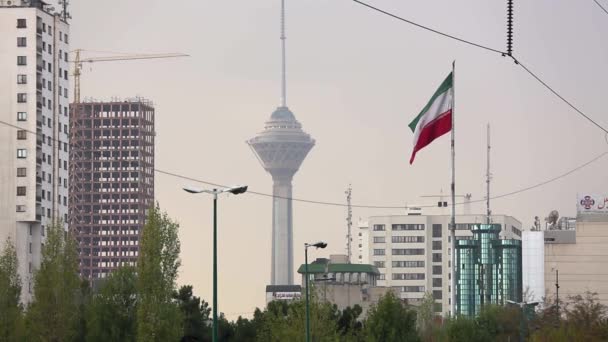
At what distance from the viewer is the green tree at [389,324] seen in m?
124

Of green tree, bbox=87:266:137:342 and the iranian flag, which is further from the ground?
the iranian flag

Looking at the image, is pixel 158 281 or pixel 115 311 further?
pixel 115 311

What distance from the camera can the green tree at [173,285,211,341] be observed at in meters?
135

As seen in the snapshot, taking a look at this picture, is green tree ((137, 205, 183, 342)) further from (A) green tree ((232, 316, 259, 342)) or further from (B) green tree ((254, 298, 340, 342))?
(A) green tree ((232, 316, 259, 342))

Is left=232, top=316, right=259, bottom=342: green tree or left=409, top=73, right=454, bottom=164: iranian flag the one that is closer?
left=409, top=73, right=454, bottom=164: iranian flag

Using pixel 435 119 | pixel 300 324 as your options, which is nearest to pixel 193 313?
pixel 300 324

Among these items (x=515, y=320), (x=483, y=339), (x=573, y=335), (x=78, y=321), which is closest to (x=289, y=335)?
(x=78, y=321)

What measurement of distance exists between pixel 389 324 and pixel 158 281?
18.3m

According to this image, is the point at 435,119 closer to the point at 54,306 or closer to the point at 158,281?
the point at 158,281

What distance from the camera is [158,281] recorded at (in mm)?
114812

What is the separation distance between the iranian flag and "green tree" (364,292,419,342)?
29.3 m

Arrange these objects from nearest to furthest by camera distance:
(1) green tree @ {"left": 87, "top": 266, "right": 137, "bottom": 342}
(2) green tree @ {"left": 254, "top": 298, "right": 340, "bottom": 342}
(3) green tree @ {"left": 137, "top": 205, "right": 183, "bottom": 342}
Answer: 1. (3) green tree @ {"left": 137, "top": 205, "right": 183, "bottom": 342}
2. (1) green tree @ {"left": 87, "top": 266, "right": 137, "bottom": 342}
3. (2) green tree @ {"left": 254, "top": 298, "right": 340, "bottom": 342}

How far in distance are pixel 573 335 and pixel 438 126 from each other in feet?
136

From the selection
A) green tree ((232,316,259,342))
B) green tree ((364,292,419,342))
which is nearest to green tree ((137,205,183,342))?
green tree ((364,292,419,342))
